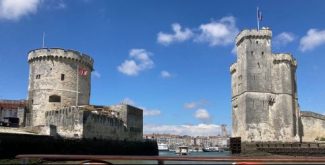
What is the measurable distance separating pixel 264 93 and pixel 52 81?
2850cm

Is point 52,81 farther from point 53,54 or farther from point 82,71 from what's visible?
point 82,71

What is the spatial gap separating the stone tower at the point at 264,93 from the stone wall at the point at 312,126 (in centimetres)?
337

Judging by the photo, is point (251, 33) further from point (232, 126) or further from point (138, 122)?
point (138, 122)

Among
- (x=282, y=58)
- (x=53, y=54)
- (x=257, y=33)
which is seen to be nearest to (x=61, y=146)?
(x=53, y=54)

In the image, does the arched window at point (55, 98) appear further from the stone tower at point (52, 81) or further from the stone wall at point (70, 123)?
the stone wall at point (70, 123)

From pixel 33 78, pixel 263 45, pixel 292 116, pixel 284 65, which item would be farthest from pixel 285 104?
pixel 33 78

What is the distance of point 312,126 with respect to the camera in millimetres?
52875

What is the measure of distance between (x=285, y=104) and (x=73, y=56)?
97.1 feet

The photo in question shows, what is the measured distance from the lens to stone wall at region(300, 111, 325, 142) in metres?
52.7

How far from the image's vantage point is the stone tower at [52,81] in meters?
36.3

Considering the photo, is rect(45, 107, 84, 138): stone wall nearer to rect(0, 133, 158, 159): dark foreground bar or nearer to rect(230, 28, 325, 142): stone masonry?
rect(0, 133, 158, 159): dark foreground bar

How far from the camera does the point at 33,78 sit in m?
37.4

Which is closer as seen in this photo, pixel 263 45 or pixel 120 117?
pixel 120 117

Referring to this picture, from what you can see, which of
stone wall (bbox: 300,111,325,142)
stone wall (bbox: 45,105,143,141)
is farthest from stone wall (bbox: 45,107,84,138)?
stone wall (bbox: 300,111,325,142)
